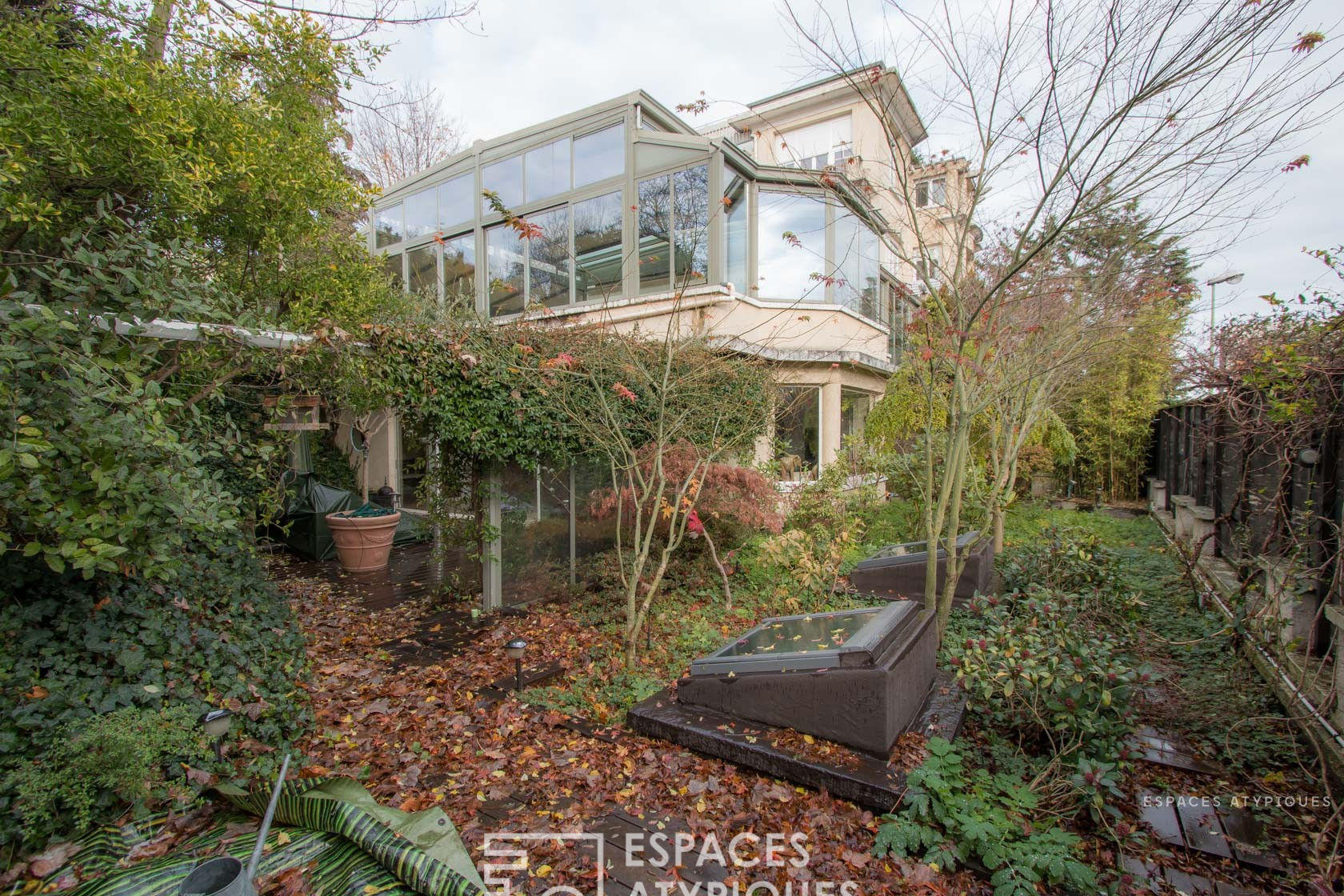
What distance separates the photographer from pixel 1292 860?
8.87ft

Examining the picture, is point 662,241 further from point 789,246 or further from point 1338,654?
point 1338,654

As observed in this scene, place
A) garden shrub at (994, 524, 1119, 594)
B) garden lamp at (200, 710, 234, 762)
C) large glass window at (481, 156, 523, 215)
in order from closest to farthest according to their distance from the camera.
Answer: garden lamp at (200, 710, 234, 762)
garden shrub at (994, 524, 1119, 594)
large glass window at (481, 156, 523, 215)

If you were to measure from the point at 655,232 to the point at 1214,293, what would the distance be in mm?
7448

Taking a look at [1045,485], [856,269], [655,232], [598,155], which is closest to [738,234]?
[655,232]

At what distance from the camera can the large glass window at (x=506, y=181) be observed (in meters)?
11.5

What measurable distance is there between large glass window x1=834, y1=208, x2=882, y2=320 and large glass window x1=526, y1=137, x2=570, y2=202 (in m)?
5.01

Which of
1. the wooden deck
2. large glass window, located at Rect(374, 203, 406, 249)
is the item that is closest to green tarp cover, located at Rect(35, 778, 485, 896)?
the wooden deck

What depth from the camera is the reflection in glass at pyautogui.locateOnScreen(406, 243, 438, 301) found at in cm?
1310

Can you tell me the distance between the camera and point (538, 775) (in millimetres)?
3328

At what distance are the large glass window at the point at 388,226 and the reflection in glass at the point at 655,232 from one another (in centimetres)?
704

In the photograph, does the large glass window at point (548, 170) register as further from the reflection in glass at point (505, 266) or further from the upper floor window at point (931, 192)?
the upper floor window at point (931, 192)

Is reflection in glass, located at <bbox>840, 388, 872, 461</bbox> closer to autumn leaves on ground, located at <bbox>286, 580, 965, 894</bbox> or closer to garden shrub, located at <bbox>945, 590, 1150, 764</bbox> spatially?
garden shrub, located at <bbox>945, 590, 1150, 764</bbox>

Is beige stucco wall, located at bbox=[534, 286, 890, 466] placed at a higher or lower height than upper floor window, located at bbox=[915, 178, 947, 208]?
lower

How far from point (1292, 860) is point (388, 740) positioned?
15.5ft
